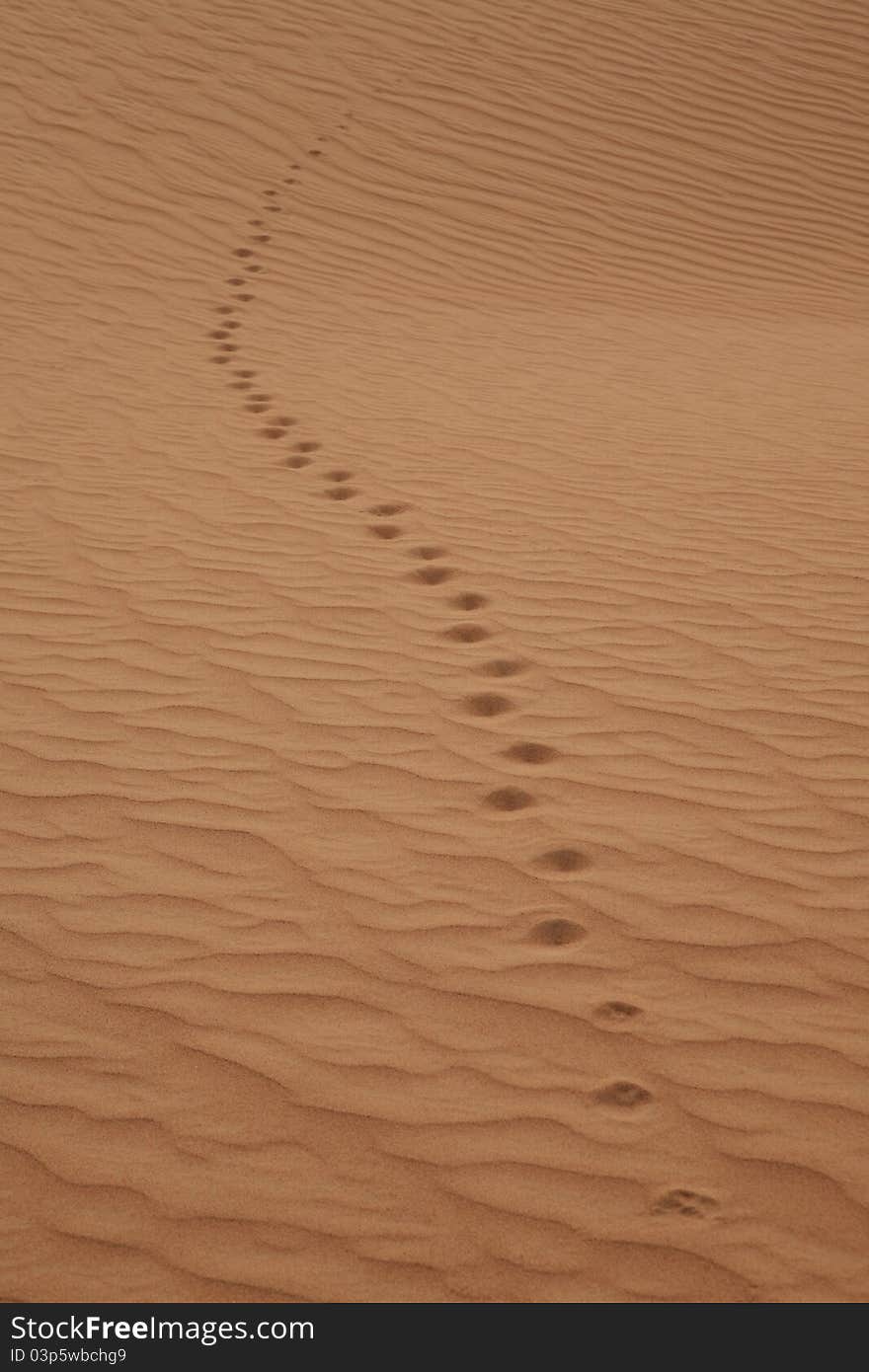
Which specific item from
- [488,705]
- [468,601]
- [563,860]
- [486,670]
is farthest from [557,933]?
[468,601]

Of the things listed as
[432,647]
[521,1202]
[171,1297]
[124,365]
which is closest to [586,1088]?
[521,1202]

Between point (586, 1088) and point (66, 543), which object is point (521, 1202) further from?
point (66, 543)

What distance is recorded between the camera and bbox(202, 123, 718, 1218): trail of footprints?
241cm

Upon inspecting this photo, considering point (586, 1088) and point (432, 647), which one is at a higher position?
point (432, 647)

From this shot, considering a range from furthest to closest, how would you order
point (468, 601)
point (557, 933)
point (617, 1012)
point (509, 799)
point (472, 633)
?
1. point (468, 601)
2. point (472, 633)
3. point (509, 799)
4. point (557, 933)
5. point (617, 1012)

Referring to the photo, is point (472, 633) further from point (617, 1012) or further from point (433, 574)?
point (617, 1012)

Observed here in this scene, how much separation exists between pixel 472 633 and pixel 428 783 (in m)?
0.86

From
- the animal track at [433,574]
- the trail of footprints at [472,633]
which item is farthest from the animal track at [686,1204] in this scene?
the animal track at [433,574]

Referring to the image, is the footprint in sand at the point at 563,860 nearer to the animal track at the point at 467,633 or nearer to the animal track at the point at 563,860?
the animal track at the point at 563,860

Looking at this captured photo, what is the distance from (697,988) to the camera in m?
2.66

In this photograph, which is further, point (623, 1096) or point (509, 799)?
point (509, 799)

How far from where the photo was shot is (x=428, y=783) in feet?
10.9

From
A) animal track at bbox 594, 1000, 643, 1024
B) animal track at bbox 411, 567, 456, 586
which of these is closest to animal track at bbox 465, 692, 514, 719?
animal track at bbox 411, 567, 456, 586

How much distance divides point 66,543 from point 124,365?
2.50 meters
